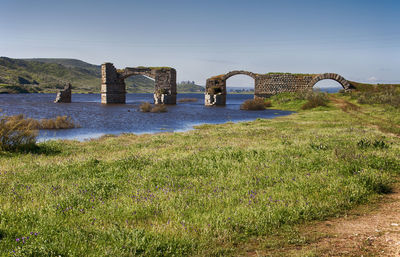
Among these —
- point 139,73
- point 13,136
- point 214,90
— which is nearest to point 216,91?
point 214,90

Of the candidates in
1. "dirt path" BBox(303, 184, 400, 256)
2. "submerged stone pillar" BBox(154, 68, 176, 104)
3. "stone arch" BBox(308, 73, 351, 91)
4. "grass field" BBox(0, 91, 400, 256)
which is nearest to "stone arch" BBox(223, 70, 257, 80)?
"submerged stone pillar" BBox(154, 68, 176, 104)

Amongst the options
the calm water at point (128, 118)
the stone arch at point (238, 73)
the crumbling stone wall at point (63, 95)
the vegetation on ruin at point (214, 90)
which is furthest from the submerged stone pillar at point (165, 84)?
the crumbling stone wall at point (63, 95)

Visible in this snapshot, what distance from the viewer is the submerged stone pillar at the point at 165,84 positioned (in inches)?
2559

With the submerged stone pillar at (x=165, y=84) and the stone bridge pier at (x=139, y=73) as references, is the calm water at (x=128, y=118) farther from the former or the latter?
the stone bridge pier at (x=139, y=73)

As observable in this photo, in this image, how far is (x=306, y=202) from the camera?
21.0ft

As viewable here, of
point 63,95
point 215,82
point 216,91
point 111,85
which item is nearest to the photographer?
point 215,82

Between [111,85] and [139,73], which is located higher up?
[139,73]

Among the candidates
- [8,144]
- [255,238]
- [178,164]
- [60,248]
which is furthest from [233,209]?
[8,144]

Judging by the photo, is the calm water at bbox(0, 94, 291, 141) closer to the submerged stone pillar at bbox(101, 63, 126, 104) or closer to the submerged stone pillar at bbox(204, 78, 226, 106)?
the submerged stone pillar at bbox(204, 78, 226, 106)

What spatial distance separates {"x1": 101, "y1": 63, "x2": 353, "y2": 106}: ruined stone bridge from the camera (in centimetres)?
6266

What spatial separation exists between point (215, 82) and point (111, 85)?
23145mm

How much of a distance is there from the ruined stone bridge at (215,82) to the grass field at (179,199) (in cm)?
5361

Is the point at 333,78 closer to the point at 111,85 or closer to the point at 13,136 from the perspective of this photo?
the point at 111,85

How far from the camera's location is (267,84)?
6469cm
